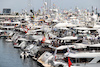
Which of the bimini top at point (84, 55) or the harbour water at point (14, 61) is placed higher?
the bimini top at point (84, 55)

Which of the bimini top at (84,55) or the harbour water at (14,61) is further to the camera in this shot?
the harbour water at (14,61)

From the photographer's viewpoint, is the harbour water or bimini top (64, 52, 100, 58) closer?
bimini top (64, 52, 100, 58)

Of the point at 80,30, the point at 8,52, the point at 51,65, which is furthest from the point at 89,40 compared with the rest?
the point at 8,52

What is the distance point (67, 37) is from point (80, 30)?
877cm

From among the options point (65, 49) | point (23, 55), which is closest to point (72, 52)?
point (65, 49)

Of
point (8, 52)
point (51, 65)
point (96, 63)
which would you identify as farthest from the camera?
point (8, 52)

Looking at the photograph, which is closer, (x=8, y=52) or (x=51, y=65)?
(x=51, y=65)

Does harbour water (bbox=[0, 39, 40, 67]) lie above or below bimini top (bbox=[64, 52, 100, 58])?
below

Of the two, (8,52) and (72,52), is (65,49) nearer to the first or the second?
(72,52)

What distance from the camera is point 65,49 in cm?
3291

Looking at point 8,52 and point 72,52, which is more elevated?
point 72,52

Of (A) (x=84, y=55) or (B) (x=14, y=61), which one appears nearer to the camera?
(A) (x=84, y=55)

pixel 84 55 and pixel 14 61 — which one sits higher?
pixel 84 55

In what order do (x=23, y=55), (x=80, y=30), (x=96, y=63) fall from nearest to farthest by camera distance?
(x=96, y=63) < (x=23, y=55) < (x=80, y=30)
